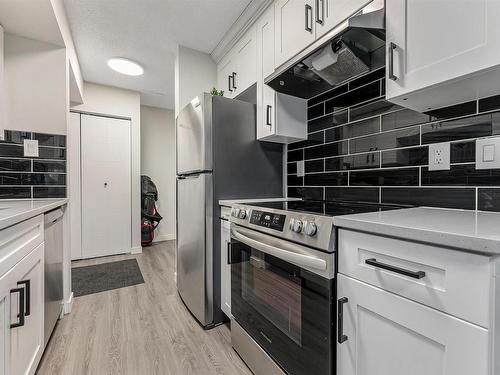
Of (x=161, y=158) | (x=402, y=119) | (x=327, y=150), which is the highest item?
(x=161, y=158)

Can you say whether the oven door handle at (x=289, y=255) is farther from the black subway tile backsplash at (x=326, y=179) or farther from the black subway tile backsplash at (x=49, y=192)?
the black subway tile backsplash at (x=49, y=192)

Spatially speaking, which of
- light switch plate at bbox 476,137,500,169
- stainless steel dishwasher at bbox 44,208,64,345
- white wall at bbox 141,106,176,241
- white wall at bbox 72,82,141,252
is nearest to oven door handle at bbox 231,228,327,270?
light switch plate at bbox 476,137,500,169

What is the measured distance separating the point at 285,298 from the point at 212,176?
37.1 inches

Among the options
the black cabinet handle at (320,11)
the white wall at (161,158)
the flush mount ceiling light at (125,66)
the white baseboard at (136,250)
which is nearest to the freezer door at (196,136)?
the black cabinet handle at (320,11)

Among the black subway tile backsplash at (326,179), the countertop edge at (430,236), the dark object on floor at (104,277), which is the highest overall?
the black subway tile backsplash at (326,179)

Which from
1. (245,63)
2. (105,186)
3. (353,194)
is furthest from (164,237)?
(353,194)

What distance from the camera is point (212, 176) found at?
175 cm

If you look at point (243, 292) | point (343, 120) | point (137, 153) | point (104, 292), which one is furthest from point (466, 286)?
point (137, 153)

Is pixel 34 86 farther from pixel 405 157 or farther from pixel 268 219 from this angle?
pixel 405 157

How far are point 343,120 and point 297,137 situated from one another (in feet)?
1.15

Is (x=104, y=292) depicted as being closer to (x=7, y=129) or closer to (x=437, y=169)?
(x=7, y=129)

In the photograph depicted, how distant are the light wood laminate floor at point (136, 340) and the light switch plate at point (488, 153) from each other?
151cm

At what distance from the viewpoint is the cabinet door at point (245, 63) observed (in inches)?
80.4

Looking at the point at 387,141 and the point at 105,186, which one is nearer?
the point at 387,141
